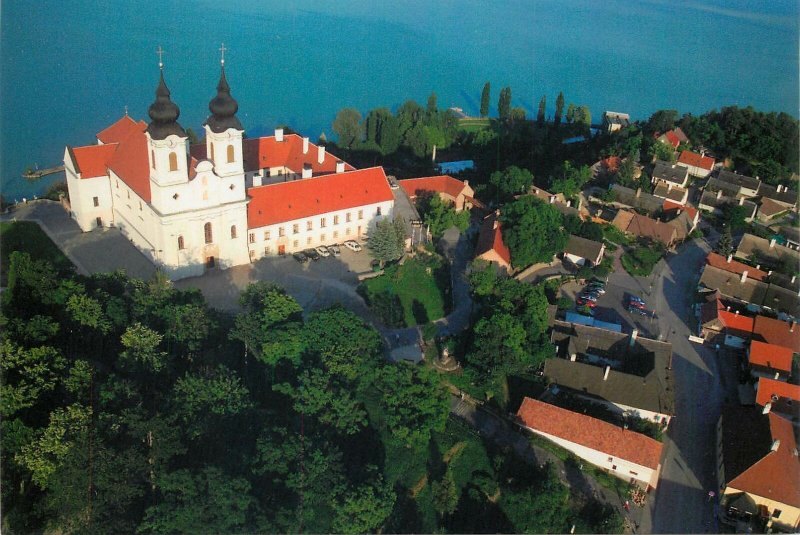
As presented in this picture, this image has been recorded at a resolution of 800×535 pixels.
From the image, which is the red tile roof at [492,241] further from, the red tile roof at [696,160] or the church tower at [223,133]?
the red tile roof at [696,160]

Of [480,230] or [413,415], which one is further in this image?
[480,230]

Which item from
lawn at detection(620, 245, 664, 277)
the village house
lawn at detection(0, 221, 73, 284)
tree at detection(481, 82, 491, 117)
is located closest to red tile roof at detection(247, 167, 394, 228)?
lawn at detection(0, 221, 73, 284)

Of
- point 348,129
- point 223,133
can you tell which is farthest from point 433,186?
point 223,133

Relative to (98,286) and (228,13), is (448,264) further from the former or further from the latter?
(228,13)

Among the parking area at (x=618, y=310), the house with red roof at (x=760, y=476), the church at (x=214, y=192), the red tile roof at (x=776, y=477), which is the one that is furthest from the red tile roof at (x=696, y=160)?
the red tile roof at (x=776, y=477)

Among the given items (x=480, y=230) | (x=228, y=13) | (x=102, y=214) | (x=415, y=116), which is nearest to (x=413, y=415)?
(x=480, y=230)

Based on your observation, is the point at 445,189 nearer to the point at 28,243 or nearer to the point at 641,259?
the point at 641,259

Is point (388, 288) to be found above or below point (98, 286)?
below
